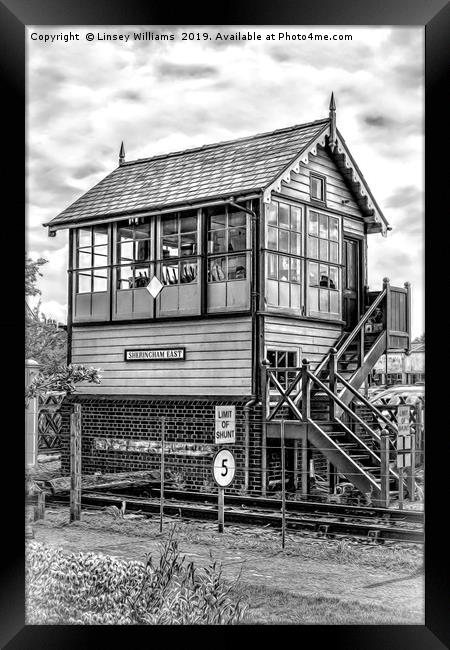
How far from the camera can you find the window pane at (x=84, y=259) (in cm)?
927

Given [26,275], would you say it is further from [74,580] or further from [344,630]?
[344,630]

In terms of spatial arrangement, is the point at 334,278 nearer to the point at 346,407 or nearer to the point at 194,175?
the point at 346,407

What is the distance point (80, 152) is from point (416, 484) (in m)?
4.59

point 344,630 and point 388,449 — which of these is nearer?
point 344,630

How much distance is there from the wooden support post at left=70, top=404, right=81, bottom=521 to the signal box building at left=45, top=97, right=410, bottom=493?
0.09m

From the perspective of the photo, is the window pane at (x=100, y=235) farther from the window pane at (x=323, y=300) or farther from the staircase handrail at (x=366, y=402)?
the staircase handrail at (x=366, y=402)

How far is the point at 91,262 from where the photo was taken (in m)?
9.34

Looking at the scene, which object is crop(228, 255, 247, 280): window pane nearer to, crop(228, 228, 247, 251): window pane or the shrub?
crop(228, 228, 247, 251): window pane

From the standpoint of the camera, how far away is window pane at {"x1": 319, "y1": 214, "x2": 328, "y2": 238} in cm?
982

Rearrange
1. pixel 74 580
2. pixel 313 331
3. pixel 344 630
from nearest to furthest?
pixel 344 630 → pixel 74 580 → pixel 313 331

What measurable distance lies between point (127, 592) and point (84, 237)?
12.0 ft

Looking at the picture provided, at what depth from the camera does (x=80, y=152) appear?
8609 millimetres

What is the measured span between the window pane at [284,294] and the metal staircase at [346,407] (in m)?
0.73
